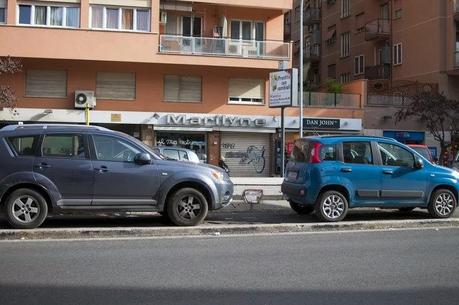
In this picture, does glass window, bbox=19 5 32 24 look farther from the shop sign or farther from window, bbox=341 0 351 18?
window, bbox=341 0 351 18

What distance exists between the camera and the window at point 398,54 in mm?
39688

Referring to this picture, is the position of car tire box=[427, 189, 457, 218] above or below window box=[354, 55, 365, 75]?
below

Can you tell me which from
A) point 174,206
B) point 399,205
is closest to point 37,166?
point 174,206

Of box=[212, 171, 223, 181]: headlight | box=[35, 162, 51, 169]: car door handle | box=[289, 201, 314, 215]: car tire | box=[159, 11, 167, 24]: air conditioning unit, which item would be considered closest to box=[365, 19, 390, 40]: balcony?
box=[159, 11, 167, 24]: air conditioning unit

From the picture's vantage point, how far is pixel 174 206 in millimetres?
10781

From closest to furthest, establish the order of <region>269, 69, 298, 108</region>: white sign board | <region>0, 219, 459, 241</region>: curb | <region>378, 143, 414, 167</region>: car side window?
<region>0, 219, 459, 241</region>: curb < <region>378, 143, 414, 167</region>: car side window < <region>269, 69, 298, 108</region>: white sign board

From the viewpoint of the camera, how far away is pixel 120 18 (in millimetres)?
30719

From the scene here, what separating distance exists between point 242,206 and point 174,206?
4564mm

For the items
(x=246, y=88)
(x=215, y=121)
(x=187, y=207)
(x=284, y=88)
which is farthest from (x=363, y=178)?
(x=246, y=88)

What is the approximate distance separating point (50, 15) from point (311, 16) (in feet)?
87.0

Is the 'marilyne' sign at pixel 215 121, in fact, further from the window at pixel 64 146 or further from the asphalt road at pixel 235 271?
the asphalt road at pixel 235 271

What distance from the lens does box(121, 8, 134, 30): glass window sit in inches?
1212

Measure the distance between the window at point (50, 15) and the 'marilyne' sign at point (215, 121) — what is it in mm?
6828

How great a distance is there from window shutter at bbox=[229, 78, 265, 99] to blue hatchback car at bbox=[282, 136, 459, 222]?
20468mm
